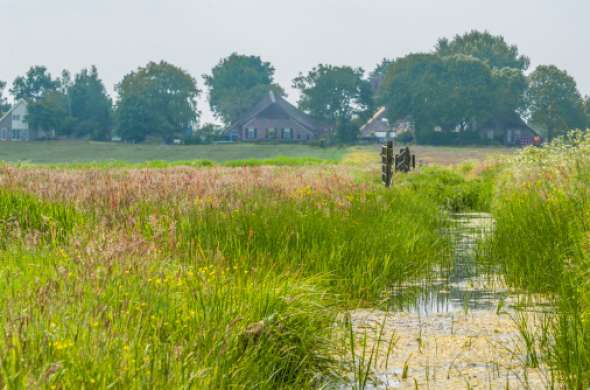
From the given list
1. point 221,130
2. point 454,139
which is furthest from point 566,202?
point 221,130

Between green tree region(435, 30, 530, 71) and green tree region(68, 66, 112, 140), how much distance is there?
178 feet

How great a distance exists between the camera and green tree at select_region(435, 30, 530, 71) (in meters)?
121

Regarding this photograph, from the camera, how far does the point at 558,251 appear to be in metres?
9.70

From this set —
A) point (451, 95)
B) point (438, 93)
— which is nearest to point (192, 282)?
point (451, 95)

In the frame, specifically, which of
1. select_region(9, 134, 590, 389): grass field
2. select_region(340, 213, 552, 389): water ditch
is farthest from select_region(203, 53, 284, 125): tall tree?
select_region(340, 213, 552, 389): water ditch

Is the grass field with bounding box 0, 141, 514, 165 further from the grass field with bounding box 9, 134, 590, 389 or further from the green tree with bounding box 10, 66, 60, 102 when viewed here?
the grass field with bounding box 9, 134, 590, 389

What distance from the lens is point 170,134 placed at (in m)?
92.6

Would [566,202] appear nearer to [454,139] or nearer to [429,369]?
[429,369]

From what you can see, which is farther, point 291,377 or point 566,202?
point 566,202

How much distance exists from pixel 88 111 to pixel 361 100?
36.2 metres

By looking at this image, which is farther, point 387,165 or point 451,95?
point 451,95

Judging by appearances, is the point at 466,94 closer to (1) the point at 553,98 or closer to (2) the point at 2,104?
(1) the point at 553,98

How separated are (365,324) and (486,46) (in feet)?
396

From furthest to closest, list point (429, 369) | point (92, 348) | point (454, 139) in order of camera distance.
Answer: point (454, 139), point (429, 369), point (92, 348)
